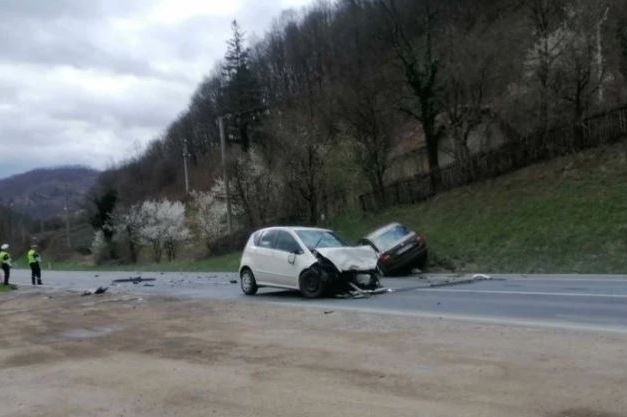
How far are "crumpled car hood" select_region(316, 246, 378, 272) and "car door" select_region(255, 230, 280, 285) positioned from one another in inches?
69.4

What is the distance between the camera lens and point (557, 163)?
30625 millimetres

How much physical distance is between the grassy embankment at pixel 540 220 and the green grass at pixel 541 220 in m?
0.03

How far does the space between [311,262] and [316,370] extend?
8.31m

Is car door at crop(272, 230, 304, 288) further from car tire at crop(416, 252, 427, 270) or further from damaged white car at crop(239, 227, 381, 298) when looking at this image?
car tire at crop(416, 252, 427, 270)

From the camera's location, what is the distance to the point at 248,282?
18.8 m

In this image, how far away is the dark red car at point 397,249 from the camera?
23547mm

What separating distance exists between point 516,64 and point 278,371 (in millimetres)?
32024

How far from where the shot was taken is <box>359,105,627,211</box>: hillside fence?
2980 centimetres

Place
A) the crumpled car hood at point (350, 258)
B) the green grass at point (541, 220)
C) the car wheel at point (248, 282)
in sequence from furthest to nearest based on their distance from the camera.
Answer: the green grass at point (541, 220) → the car wheel at point (248, 282) → the crumpled car hood at point (350, 258)

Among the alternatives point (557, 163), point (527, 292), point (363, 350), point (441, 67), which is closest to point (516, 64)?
point (441, 67)

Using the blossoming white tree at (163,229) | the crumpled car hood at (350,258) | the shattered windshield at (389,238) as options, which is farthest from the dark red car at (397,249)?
the blossoming white tree at (163,229)

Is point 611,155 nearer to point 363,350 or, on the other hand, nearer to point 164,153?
point 363,350

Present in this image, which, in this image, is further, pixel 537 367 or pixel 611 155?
pixel 611 155

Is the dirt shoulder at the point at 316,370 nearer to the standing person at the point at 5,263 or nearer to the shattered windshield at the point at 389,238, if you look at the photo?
the shattered windshield at the point at 389,238
